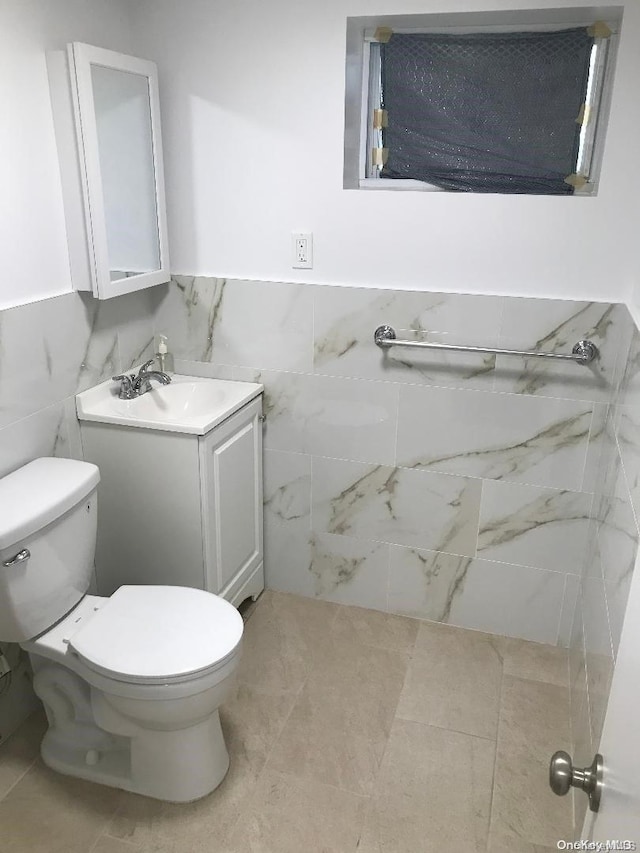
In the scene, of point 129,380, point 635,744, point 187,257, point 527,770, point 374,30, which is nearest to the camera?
point 635,744

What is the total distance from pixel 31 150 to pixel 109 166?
0.25 meters

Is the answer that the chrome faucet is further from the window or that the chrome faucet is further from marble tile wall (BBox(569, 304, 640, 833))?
marble tile wall (BBox(569, 304, 640, 833))

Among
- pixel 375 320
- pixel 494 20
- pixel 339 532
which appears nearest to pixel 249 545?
pixel 339 532

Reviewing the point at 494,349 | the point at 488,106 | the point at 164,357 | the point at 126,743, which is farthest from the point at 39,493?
the point at 488,106

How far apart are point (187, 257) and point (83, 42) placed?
2.31 ft

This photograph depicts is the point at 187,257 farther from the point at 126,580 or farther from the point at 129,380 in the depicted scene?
the point at 126,580

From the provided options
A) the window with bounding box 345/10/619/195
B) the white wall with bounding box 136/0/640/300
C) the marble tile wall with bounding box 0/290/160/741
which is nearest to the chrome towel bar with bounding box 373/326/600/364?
the white wall with bounding box 136/0/640/300

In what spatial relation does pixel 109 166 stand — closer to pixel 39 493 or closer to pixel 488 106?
pixel 39 493

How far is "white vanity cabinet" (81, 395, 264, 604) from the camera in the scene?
6.98ft

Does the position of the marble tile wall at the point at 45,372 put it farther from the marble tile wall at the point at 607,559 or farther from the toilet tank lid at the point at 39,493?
the marble tile wall at the point at 607,559

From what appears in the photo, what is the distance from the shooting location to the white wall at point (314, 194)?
80.2 inches

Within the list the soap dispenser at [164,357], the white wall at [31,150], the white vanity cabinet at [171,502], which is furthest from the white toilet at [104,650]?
the soap dispenser at [164,357]

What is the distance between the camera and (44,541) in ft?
5.70

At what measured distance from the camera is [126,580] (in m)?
2.32
